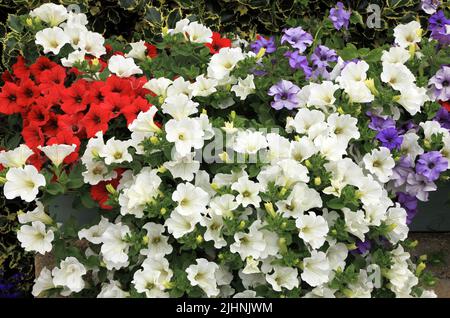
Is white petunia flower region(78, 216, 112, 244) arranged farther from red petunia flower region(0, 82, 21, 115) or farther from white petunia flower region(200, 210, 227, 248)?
red petunia flower region(0, 82, 21, 115)

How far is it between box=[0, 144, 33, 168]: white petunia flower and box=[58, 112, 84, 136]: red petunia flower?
0.63 ft

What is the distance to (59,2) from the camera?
3.04 metres

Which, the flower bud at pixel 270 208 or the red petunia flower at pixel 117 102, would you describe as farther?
the red petunia flower at pixel 117 102

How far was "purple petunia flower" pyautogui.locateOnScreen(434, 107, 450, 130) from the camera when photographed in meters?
2.61

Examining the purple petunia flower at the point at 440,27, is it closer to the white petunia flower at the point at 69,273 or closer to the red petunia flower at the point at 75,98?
the red petunia flower at the point at 75,98

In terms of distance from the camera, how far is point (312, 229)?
6.87ft

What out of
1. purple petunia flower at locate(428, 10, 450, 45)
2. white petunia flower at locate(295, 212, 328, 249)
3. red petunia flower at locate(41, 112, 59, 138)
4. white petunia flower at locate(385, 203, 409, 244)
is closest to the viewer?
white petunia flower at locate(295, 212, 328, 249)

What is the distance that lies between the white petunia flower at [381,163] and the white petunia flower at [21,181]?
1.09 meters

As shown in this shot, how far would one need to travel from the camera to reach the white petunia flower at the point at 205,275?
6.77 feet

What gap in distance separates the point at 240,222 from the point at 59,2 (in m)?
1.54

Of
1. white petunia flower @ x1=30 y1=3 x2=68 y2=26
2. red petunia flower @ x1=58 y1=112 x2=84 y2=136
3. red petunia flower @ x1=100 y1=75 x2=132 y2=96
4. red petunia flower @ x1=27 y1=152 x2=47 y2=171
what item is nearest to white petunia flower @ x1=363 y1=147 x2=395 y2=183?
red petunia flower @ x1=100 y1=75 x2=132 y2=96

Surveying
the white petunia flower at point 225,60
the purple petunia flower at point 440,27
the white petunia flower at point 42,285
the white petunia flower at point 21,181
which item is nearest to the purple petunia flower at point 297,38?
the white petunia flower at point 225,60
